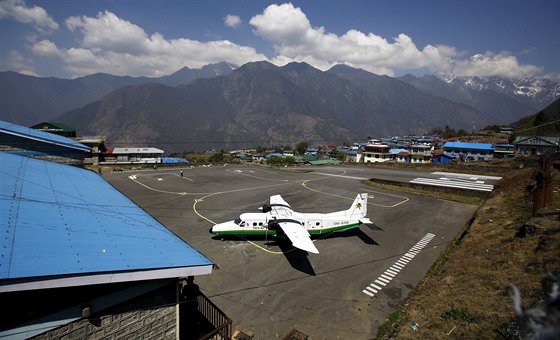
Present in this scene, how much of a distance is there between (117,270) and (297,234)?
16109 millimetres

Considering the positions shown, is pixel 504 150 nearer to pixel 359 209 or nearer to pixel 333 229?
pixel 359 209

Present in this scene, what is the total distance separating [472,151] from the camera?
376 feet

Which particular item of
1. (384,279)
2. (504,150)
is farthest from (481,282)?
(504,150)

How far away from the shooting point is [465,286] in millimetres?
17516

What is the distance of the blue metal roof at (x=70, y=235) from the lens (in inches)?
311

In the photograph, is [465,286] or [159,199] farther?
[159,199]

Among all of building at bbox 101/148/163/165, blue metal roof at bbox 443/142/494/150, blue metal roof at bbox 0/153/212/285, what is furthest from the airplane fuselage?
blue metal roof at bbox 443/142/494/150

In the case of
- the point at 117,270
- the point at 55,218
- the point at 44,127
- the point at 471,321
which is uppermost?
the point at 44,127

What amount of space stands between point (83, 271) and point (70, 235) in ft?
8.41

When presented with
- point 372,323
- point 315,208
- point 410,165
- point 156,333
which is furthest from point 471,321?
point 410,165

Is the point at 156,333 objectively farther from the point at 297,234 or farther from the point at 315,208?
the point at 315,208

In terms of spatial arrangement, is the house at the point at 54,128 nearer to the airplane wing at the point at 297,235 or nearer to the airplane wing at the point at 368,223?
the airplane wing at the point at 297,235

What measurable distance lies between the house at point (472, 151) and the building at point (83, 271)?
4950 inches

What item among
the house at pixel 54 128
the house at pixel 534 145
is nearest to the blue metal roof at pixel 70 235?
the house at pixel 54 128
